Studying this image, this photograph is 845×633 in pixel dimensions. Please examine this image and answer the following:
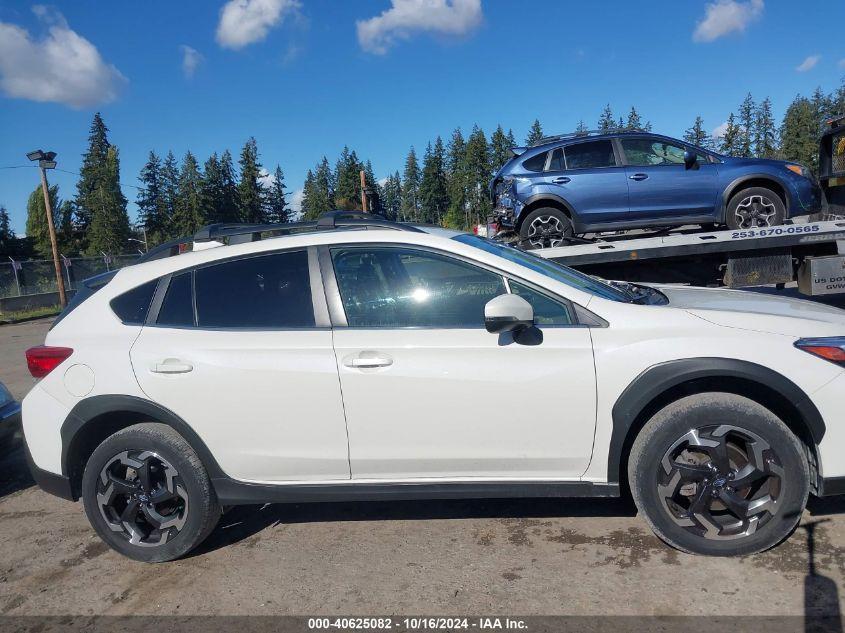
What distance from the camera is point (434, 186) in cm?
9331

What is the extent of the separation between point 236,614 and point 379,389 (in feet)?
3.96

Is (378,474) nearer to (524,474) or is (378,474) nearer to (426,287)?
(524,474)

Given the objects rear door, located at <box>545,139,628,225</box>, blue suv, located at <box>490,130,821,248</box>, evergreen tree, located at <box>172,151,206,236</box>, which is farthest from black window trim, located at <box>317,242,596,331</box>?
evergreen tree, located at <box>172,151,206,236</box>

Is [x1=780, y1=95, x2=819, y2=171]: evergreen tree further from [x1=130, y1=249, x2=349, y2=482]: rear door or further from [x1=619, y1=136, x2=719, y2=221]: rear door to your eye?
[x1=130, y1=249, x2=349, y2=482]: rear door

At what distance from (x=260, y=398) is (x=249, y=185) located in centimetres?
8524

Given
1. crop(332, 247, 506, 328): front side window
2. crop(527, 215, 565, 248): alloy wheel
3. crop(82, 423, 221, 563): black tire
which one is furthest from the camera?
crop(527, 215, 565, 248): alloy wheel

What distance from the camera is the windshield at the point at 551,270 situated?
330 centimetres

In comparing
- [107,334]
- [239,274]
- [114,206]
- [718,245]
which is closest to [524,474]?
[239,274]

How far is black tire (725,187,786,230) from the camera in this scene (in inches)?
291

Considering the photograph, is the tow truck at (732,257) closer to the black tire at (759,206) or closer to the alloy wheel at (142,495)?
the black tire at (759,206)

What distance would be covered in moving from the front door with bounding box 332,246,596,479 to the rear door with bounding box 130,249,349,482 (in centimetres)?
13

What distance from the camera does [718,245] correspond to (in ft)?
21.7

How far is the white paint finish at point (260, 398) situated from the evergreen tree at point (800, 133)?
81.5 meters

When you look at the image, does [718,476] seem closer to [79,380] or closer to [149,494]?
[149,494]
